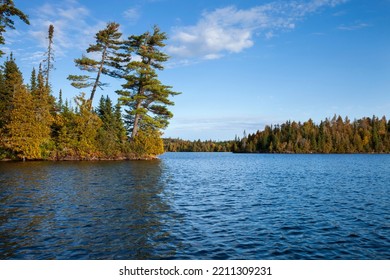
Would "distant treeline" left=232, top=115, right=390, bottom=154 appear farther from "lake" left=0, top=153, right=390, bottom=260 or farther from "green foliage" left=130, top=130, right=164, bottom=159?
"lake" left=0, top=153, right=390, bottom=260

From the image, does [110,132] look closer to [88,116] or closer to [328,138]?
[88,116]

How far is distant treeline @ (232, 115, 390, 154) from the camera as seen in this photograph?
173 metres

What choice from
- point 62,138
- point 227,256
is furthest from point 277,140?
point 227,256

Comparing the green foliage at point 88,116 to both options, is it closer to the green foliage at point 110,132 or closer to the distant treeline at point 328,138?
the green foliage at point 110,132

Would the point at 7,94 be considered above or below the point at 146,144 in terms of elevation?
above

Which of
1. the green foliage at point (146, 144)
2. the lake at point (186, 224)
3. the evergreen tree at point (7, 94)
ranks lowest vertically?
the lake at point (186, 224)

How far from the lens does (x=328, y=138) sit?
17488 cm

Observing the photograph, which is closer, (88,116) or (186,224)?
(186,224)

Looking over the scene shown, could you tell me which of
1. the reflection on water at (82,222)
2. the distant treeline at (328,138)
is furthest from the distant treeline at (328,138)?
the reflection on water at (82,222)

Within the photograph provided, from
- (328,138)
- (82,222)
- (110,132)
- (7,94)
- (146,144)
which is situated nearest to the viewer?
(82,222)

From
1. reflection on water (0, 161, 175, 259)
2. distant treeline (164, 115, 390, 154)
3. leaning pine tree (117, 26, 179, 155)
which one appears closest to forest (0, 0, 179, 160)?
leaning pine tree (117, 26, 179, 155)

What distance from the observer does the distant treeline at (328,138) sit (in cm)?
17288

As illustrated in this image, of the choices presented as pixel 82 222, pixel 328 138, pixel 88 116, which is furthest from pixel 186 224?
pixel 328 138

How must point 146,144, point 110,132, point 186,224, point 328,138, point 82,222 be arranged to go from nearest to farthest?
point 82,222, point 186,224, point 110,132, point 146,144, point 328,138
